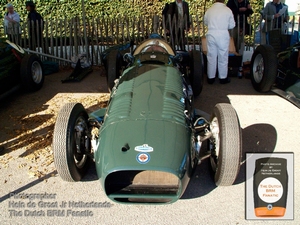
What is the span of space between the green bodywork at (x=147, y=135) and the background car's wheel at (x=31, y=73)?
3.49 m

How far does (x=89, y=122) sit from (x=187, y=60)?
3.28 metres

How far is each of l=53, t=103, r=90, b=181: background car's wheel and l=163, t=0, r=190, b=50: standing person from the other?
5.96 m

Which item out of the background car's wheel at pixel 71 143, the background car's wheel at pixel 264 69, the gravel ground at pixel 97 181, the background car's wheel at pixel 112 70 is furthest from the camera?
the background car's wheel at pixel 264 69

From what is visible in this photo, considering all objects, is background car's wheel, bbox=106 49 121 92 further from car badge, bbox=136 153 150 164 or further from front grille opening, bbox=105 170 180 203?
car badge, bbox=136 153 150 164

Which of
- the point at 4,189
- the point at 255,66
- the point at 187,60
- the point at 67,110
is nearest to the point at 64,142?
the point at 67,110

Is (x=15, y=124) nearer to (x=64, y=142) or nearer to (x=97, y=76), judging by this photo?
(x=64, y=142)

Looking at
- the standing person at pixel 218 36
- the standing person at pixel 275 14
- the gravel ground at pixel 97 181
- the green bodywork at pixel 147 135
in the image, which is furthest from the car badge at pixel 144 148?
the standing person at pixel 275 14

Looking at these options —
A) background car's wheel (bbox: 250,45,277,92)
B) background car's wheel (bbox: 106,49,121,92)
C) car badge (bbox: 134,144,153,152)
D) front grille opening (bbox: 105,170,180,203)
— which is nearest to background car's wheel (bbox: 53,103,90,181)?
front grille opening (bbox: 105,170,180,203)

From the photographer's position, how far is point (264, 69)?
6633 mm

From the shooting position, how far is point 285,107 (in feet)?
20.0

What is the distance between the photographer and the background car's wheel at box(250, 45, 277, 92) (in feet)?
21.4

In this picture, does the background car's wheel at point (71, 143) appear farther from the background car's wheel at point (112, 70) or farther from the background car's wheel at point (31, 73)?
the background car's wheel at point (31, 73)

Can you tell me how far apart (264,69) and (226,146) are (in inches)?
148

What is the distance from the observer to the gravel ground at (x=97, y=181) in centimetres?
335
